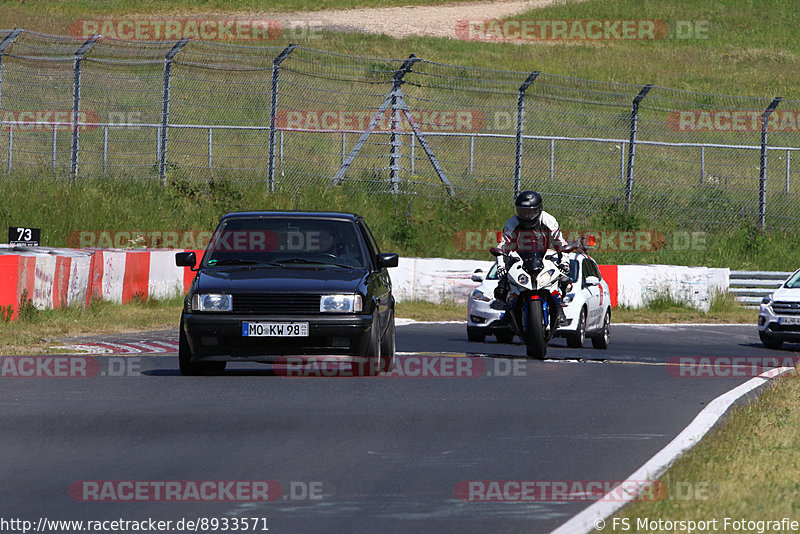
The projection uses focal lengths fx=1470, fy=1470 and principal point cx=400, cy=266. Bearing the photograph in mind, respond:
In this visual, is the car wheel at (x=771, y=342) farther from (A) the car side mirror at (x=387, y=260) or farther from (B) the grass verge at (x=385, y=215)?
(B) the grass verge at (x=385, y=215)

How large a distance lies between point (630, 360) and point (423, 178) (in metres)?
15.9

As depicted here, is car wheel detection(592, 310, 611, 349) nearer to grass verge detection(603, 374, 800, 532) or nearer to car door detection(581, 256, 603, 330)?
car door detection(581, 256, 603, 330)

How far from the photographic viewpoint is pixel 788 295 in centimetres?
2100

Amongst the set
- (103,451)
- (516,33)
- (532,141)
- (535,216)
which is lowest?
(103,451)

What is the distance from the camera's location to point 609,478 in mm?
8102

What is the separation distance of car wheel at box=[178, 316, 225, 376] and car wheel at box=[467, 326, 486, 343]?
550 cm

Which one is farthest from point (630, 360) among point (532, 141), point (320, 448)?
point (532, 141)

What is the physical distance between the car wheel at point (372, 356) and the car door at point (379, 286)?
209 mm

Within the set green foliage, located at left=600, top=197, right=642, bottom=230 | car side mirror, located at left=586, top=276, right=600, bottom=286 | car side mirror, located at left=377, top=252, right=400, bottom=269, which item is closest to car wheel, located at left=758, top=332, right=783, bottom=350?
car side mirror, located at left=586, top=276, right=600, bottom=286

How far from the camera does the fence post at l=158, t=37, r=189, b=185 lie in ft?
94.8

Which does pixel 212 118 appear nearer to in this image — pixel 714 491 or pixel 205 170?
pixel 205 170

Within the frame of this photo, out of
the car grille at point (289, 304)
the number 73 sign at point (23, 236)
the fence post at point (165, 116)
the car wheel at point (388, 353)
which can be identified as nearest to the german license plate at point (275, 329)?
the car grille at point (289, 304)

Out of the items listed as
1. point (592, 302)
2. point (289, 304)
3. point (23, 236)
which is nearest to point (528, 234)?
point (592, 302)

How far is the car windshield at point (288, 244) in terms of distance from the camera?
13859 mm
